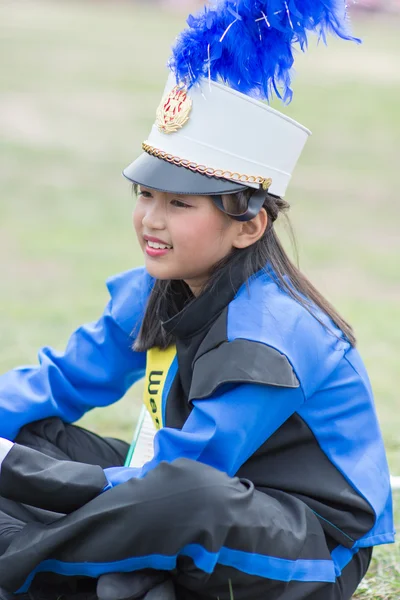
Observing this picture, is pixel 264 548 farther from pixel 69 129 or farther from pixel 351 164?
pixel 69 129

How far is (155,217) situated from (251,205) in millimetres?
256

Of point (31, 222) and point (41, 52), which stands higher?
point (31, 222)

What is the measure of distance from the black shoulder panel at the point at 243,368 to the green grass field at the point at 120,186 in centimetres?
92

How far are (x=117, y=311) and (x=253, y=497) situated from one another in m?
0.92

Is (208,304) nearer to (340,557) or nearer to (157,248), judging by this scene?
(157,248)

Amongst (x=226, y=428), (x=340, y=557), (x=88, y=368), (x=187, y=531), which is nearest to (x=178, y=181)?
(x=226, y=428)

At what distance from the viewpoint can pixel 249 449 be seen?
8.34 ft

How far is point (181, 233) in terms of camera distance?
107 inches

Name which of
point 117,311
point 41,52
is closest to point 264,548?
point 117,311

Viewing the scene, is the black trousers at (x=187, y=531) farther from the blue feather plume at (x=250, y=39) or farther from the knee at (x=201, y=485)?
the blue feather plume at (x=250, y=39)

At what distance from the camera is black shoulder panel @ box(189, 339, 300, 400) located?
2484mm

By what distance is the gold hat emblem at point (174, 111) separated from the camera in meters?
2.74

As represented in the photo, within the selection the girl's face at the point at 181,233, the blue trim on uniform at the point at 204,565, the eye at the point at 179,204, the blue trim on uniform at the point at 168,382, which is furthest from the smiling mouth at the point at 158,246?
the blue trim on uniform at the point at 204,565

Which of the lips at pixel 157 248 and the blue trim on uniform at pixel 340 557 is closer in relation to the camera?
the blue trim on uniform at pixel 340 557
